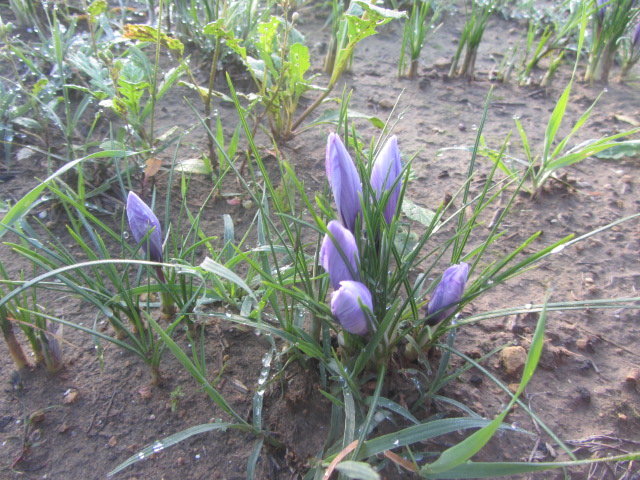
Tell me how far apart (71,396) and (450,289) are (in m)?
0.85

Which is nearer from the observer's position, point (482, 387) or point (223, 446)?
point (223, 446)

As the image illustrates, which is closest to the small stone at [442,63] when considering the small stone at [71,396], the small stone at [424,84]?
the small stone at [424,84]

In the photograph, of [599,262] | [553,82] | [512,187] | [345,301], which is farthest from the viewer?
[553,82]

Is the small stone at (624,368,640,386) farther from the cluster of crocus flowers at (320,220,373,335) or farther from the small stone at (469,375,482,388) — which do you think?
the cluster of crocus flowers at (320,220,373,335)

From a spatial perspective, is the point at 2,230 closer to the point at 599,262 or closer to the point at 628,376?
the point at 628,376

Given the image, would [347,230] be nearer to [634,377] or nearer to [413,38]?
[634,377]

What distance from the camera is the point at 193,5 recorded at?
177cm

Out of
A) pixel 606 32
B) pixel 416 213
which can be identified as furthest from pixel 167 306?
pixel 606 32

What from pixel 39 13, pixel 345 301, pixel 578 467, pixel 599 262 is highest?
pixel 39 13

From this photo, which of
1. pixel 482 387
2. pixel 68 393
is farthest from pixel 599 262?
pixel 68 393

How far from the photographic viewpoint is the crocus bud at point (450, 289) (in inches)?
34.9

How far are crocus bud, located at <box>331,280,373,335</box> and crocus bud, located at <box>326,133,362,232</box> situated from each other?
0.17 metres

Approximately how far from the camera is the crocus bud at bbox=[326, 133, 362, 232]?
0.86 meters

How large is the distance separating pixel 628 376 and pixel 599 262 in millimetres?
435
